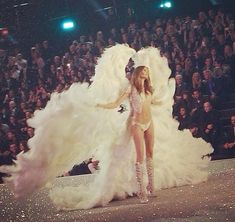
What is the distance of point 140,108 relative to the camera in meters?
5.07

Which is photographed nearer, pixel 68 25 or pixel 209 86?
pixel 209 86

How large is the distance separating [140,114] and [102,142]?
617 mm

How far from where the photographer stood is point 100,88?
5238mm

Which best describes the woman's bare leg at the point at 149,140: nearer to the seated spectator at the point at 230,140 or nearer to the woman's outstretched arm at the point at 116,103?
the woman's outstretched arm at the point at 116,103

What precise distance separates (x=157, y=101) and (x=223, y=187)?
145 cm

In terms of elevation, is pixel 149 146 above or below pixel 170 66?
below

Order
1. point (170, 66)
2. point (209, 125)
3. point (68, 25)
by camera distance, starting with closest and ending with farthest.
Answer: point (209, 125)
point (170, 66)
point (68, 25)

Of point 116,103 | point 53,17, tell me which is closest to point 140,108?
point 116,103

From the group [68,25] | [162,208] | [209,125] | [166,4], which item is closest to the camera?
[162,208]

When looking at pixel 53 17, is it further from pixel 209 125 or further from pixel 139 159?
pixel 139 159

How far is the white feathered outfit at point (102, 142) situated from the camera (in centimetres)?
481

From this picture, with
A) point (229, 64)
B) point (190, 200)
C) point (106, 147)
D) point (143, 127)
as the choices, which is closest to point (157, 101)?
point (143, 127)

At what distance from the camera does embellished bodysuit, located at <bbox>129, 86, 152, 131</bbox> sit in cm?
506

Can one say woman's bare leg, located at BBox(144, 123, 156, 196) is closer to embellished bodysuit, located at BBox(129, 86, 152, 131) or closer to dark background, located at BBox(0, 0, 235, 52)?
embellished bodysuit, located at BBox(129, 86, 152, 131)
